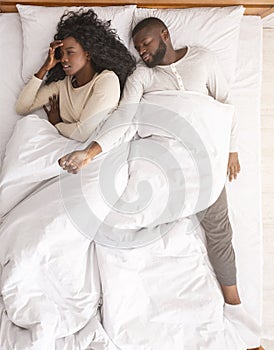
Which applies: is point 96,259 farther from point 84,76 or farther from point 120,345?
point 84,76

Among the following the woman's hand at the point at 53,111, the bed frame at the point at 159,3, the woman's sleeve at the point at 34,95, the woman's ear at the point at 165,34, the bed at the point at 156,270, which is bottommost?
the bed at the point at 156,270

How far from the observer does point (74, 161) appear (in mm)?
1422

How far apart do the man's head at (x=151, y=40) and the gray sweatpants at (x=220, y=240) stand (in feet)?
1.68

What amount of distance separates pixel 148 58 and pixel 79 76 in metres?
0.24

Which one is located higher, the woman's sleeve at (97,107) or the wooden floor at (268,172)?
the woman's sleeve at (97,107)

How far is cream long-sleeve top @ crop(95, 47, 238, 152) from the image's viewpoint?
1566 millimetres

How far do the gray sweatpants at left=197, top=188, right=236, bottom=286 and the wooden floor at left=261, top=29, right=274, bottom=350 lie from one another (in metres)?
0.33

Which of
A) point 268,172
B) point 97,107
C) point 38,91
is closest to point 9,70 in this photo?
point 38,91

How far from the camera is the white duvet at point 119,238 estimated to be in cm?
134

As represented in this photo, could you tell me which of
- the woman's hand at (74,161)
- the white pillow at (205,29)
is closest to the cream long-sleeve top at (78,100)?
the woman's hand at (74,161)

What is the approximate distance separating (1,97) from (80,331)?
81cm

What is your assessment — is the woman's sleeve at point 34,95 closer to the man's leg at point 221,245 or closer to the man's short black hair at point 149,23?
the man's short black hair at point 149,23

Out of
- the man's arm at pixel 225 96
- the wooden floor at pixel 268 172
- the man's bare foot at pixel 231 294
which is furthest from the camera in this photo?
the wooden floor at pixel 268 172

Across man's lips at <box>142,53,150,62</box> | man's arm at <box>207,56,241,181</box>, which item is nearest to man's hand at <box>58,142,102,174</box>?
man's lips at <box>142,53,150,62</box>
